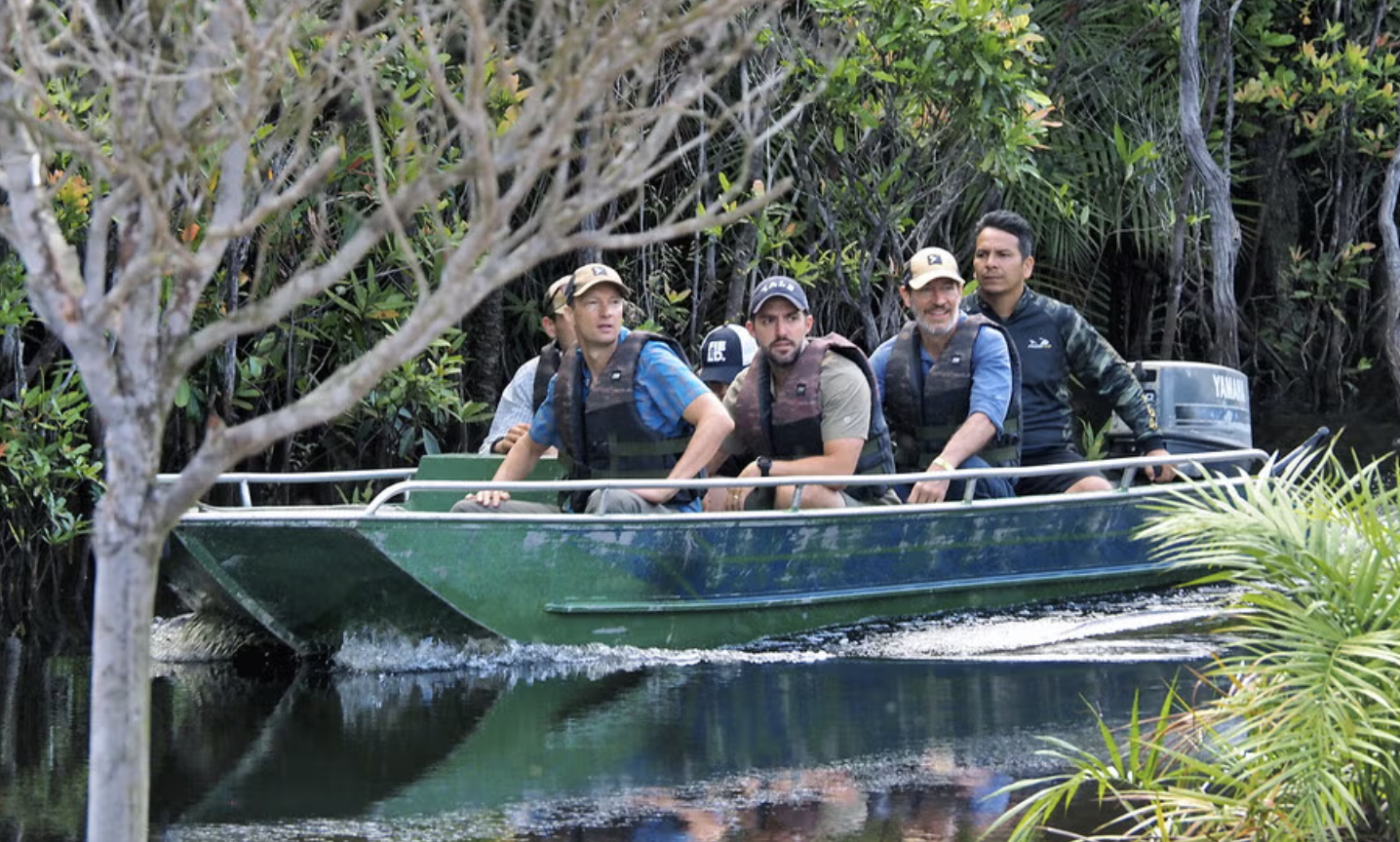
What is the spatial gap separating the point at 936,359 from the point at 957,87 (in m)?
2.91

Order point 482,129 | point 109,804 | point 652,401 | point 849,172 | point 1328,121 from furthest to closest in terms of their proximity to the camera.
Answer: point 1328,121, point 849,172, point 652,401, point 109,804, point 482,129

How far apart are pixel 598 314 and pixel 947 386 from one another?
183cm

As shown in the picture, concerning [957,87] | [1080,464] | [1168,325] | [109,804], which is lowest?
[109,804]

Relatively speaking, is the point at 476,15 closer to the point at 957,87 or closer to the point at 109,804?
the point at 109,804

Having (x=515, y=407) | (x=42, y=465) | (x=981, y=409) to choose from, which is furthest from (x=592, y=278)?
(x=42, y=465)

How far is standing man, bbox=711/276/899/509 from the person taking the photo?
918 cm

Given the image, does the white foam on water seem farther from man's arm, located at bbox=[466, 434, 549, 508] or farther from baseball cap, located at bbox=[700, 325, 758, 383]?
baseball cap, located at bbox=[700, 325, 758, 383]

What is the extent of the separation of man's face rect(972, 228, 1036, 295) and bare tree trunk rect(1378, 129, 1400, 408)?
593 cm

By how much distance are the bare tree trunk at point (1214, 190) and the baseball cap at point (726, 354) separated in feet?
18.5

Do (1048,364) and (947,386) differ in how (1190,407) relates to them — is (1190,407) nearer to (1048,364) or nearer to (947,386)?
(1048,364)

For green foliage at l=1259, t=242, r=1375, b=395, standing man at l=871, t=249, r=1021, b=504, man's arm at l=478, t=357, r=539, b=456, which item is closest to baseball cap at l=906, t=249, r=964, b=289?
standing man at l=871, t=249, r=1021, b=504

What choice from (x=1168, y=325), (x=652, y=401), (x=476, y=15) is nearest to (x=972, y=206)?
(x=1168, y=325)

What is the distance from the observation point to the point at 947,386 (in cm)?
978

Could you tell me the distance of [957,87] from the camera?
12219mm
